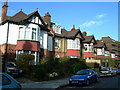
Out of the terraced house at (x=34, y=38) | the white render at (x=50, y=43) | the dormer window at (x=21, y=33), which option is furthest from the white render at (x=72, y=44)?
the dormer window at (x=21, y=33)

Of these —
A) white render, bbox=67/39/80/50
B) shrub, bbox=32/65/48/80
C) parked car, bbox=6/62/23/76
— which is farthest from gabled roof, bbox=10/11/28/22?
white render, bbox=67/39/80/50

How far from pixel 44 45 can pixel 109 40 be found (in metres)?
64.3

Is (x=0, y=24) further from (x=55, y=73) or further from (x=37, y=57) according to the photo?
(x=55, y=73)

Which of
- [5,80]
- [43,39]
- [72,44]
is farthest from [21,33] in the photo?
[5,80]

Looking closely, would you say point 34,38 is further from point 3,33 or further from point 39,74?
point 39,74

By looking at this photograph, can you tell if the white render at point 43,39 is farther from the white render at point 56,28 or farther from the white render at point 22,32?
the white render at point 56,28

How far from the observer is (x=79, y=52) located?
113 ft

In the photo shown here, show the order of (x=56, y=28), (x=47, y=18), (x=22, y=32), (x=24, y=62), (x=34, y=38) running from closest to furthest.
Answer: (x=24, y=62) < (x=22, y=32) < (x=34, y=38) < (x=47, y=18) < (x=56, y=28)

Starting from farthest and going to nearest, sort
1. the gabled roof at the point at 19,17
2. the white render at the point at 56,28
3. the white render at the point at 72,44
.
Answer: the white render at the point at 72,44 < the white render at the point at 56,28 < the gabled roof at the point at 19,17

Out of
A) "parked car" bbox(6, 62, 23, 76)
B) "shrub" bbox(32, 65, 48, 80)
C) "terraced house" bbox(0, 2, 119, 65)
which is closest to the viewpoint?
"parked car" bbox(6, 62, 23, 76)

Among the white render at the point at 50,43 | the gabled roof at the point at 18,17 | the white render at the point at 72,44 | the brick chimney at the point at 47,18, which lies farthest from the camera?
the white render at the point at 72,44

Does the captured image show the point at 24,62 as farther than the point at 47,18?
No

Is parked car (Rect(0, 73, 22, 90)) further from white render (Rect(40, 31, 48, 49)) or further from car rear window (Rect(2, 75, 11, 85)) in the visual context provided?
white render (Rect(40, 31, 48, 49))

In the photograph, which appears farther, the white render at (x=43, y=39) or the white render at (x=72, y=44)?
the white render at (x=72, y=44)
